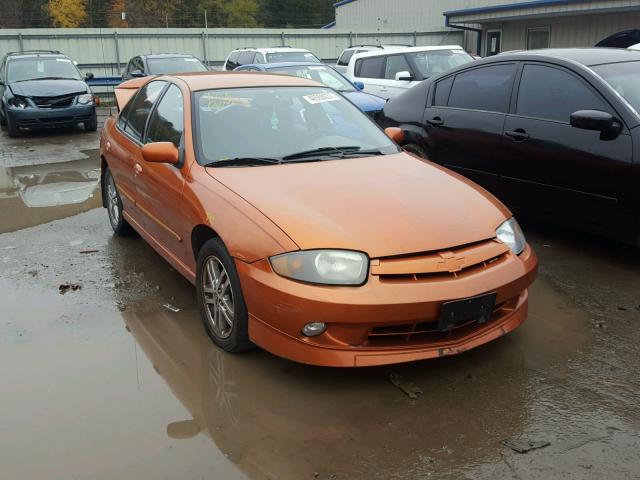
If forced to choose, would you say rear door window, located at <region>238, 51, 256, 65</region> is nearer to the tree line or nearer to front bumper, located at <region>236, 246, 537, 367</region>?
front bumper, located at <region>236, 246, 537, 367</region>

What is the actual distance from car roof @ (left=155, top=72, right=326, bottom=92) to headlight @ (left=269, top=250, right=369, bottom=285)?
1976mm

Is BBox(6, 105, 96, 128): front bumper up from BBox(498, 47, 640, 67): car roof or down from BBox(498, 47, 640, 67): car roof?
down

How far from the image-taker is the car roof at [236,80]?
4.71 m

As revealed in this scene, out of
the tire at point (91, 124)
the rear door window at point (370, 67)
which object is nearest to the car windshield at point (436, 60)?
the rear door window at point (370, 67)

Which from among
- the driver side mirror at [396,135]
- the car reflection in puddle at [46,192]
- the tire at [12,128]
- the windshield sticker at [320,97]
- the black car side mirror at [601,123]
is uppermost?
the windshield sticker at [320,97]

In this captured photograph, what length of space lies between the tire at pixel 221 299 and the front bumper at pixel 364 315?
0.31 feet

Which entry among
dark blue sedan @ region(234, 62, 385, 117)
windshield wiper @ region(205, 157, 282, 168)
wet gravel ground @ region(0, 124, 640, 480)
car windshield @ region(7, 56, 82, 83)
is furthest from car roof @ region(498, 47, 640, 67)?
car windshield @ region(7, 56, 82, 83)

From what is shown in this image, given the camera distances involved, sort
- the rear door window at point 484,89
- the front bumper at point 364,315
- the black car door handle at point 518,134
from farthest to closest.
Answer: the rear door window at point 484,89
the black car door handle at point 518,134
the front bumper at point 364,315

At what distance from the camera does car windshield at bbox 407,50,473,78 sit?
37.2 ft

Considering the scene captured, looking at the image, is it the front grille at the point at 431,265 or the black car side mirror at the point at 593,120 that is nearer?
the front grille at the point at 431,265

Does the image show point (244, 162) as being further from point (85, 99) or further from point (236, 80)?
point (85, 99)

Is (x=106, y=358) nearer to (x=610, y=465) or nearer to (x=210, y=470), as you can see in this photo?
(x=210, y=470)

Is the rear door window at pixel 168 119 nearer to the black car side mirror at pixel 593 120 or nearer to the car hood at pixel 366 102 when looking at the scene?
the black car side mirror at pixel 593 120

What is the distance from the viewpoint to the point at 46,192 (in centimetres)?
812
